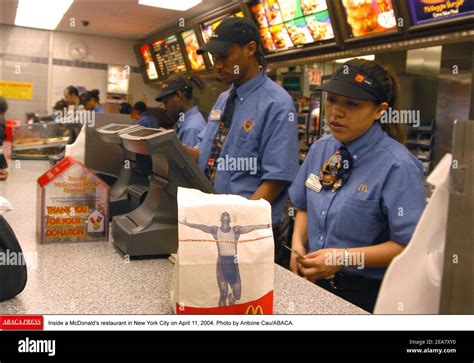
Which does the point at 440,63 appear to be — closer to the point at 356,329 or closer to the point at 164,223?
the point at 164,223

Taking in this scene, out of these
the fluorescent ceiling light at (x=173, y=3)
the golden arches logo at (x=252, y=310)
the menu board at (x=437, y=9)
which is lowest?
the golden arches logo at (x=252, y=310)

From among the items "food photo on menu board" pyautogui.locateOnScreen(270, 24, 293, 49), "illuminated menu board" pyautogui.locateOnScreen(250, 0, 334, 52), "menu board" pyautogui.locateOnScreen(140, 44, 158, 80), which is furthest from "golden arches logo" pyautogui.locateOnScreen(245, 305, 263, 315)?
"menu board" pyautogui.locateOnScreen(140, 44, 158, 80)

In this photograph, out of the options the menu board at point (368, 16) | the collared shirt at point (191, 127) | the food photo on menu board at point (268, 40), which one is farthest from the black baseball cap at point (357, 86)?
the food photo on menu board at point (268, 40)

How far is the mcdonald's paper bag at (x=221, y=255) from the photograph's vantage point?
0.84 m

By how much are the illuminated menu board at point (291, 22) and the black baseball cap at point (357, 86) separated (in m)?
2.53

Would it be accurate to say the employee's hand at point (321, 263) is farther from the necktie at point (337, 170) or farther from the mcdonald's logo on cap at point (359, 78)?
the mcdonald's logo on cap at point (359, 78)

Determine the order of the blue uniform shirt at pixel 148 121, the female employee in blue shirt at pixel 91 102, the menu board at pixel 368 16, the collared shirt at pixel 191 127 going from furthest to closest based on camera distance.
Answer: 1. the female employee in blue shirt at pixel 91 102
2. the blue uniform shirt at pixel 148 121
3. the menu board at pixel 368 16
4. the collared shirt at pixel 191 127

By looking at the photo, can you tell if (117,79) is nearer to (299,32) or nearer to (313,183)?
(299,32)

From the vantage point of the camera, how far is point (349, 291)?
143 cm

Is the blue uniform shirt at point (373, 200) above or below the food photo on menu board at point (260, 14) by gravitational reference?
below

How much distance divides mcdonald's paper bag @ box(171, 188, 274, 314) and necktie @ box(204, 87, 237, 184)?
1163 mm

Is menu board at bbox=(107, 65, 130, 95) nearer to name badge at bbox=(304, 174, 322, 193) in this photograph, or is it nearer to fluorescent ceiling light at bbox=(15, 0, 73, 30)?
fluorescent ceiling light at bbox=(15, 0, 73, 30)

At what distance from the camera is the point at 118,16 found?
6.89 meters
